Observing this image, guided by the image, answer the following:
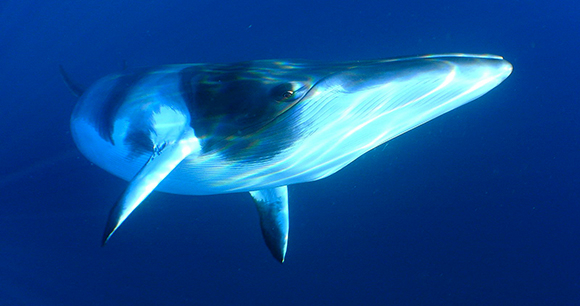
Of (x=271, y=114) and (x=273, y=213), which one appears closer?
(x=271, y=114)

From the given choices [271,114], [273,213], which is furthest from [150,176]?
[273,213]

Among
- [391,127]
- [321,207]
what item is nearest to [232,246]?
[321,207]

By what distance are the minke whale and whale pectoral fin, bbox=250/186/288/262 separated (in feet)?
3.15

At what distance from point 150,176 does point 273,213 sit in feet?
7.12

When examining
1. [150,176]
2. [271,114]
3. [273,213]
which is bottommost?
[273,213]

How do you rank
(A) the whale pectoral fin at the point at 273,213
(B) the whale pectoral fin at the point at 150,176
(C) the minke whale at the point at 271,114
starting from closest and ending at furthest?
1. (C) the minke whale at the point at 271,114
2. (B) the whale pectoral fin at the point at 150,176
3. (A) the whale pectoral fin at the point at 273,213

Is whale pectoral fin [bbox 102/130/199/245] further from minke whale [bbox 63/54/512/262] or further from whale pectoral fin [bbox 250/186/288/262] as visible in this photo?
whale pectoral fin [bbox 250/186/288/262]

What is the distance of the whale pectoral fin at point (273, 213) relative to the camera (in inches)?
175

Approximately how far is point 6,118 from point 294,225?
8.48m

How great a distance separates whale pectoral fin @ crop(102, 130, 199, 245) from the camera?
97.9 inches

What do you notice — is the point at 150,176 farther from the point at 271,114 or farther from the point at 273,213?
the point at 273,213

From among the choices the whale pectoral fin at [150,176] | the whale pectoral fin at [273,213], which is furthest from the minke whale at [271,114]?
the whale pectoral fin at [273,213]

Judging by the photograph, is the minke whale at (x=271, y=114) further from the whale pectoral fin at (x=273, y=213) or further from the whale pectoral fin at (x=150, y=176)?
the whale pectoral fin at (x=273, y=213)

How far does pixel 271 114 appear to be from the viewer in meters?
2.55
